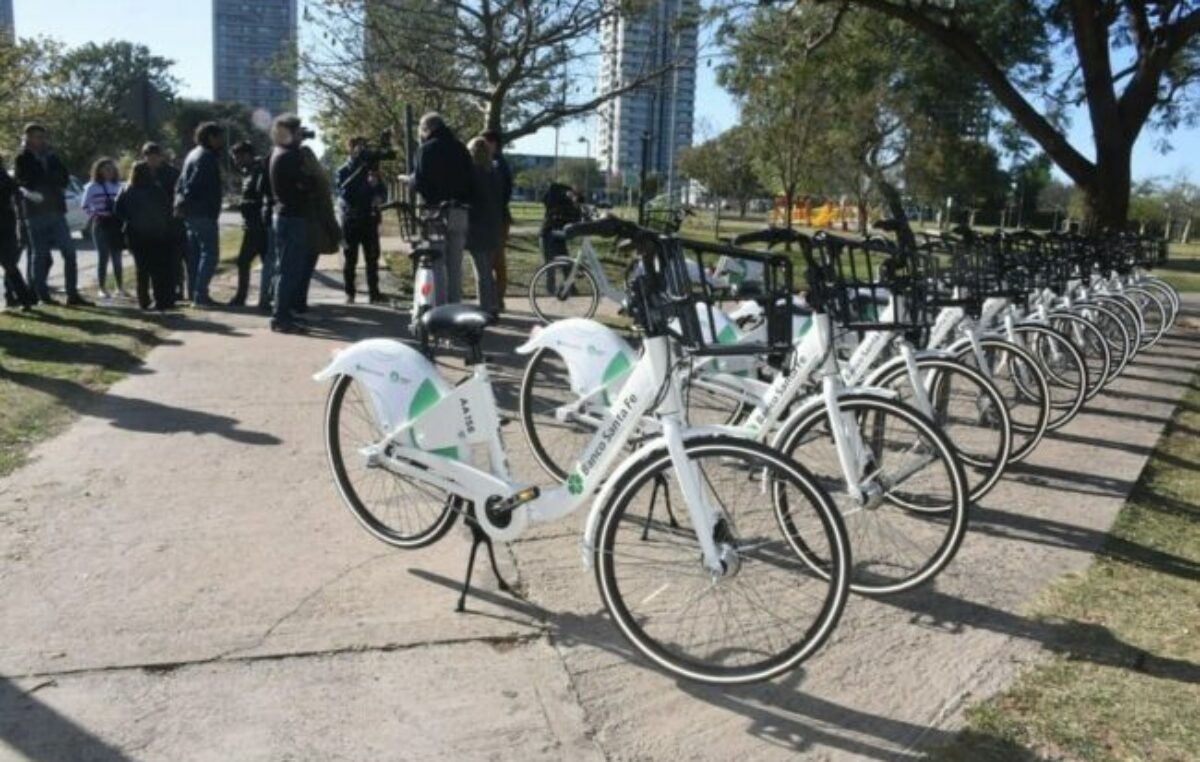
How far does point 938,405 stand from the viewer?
5125mm

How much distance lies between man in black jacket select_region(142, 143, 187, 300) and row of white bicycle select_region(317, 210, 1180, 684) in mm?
6185

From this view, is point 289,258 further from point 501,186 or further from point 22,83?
point 22,83

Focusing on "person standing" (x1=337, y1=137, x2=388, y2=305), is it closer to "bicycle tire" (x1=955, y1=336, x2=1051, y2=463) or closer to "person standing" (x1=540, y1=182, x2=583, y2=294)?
"person standing" (x1=540, y1=182, x2=583, y2=294)

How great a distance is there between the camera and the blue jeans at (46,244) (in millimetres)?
10242

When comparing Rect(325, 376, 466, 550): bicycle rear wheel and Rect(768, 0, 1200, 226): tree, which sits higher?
Rect(768, 0, 1200, 226): tree

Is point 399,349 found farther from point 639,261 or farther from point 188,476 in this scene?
point 188,476

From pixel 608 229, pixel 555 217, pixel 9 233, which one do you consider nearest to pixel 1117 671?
pixel 608 229

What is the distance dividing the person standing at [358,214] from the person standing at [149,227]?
1.79 m

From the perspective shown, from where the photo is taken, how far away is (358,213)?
1093 cm

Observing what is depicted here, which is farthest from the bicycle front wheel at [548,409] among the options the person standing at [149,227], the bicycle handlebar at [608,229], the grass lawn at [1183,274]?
the grass lawn at [1183,274]

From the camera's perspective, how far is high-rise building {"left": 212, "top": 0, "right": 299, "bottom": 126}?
22920 mm

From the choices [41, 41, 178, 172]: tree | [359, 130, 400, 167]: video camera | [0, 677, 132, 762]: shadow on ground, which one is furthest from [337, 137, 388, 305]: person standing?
[41, 41, 178, 172]: tree

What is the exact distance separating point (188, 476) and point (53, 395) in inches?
82.1

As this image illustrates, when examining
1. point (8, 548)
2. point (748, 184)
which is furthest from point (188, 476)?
point (748, 184)
